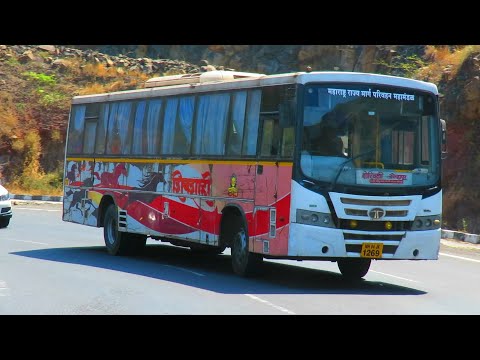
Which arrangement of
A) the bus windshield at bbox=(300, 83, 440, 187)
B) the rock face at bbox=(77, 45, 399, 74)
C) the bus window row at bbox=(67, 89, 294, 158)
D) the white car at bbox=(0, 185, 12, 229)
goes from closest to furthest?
the bus windshield at bbox=(300, 83, 440, 187) < the bus window row at bbox=(67, 89, 294, 158) < the white car at bbox=(0, 185, 12, 229) < the rock face at bbox=(77, 45, 399, 74)

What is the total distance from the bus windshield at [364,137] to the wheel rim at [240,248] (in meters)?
1.89

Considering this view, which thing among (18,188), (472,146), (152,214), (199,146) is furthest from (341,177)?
(18,188)

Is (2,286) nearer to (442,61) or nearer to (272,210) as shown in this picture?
(272,210)

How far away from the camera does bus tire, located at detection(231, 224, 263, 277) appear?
16016mm

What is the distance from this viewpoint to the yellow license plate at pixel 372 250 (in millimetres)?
14945

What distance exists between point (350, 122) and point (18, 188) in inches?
1365

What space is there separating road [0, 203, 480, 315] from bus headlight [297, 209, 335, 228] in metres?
0.95

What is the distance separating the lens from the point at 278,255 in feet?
49.3

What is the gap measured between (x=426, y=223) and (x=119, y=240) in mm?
7282

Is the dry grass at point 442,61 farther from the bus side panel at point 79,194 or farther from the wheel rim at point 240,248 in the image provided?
the wheel rim at point 240,248

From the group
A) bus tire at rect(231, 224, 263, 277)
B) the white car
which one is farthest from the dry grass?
bus tire at rect(231, 224, 263, 277)

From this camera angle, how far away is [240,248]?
16312 millimetres

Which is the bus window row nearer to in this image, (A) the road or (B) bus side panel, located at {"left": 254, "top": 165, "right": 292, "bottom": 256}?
(B) bus side panel, located at {"left": 254, "top": 165, "right": 292, "bottom": 256}

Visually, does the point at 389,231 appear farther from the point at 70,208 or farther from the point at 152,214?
the point at 70,208
